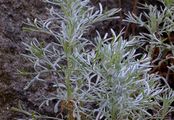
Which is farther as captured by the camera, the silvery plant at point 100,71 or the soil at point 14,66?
the soil at point 14,66

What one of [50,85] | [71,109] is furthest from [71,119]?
[50,85]

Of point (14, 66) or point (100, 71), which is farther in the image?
point (14, 66)

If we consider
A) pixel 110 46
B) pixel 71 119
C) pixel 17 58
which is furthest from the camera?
pixel 17 58

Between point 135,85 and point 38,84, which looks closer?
point 135,85

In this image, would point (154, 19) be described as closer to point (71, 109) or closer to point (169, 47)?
point (169, 47)

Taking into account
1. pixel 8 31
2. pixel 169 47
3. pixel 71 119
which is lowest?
pixel 71 119

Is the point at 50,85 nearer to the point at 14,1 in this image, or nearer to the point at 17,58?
the point at 17,58

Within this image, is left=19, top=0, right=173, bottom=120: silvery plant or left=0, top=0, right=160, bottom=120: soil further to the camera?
left=0, top=0, right=160, bottom=120: soil

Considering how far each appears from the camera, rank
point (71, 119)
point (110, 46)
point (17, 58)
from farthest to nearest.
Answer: point (17, 58)
point (71, 119)
point (110, 46)

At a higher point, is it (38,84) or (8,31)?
(8,31)
